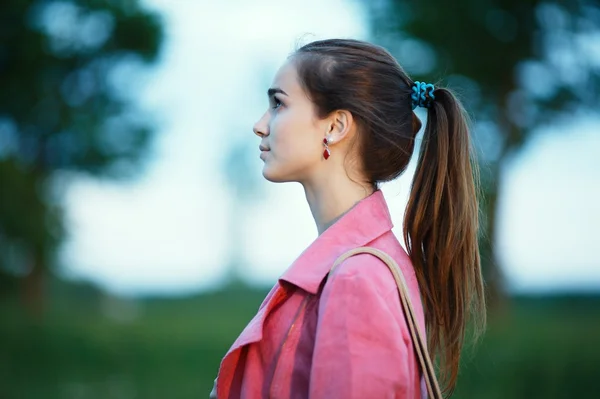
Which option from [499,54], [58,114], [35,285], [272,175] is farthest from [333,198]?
[35,285]

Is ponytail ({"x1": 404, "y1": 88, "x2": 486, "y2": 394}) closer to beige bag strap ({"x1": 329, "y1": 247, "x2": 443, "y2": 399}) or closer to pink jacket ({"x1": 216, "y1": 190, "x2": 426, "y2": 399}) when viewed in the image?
pink jacket ({"x1": 216, "y1": 190, "x2": 426, "y2": 399})

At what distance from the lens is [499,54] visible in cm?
1273

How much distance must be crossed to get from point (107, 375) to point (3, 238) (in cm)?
823

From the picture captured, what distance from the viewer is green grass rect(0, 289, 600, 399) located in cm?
744

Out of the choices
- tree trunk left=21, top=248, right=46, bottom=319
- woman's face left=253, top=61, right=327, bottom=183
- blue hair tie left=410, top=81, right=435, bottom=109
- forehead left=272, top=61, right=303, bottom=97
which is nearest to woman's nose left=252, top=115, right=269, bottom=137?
woman's face left=253, top=61, right=327, bottom=183

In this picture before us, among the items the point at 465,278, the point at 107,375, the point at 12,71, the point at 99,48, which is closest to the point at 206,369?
the point at 107,375

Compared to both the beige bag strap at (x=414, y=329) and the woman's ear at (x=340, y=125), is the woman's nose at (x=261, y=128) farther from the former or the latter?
the beige bag strap at (x=414, y=329)

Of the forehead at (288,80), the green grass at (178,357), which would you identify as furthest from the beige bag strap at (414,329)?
the green grass at (178,357)

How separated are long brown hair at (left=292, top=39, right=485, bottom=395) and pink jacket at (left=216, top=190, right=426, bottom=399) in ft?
0.40

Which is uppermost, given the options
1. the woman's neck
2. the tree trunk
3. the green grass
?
the woman's neck

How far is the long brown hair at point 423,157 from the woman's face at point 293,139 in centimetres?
4

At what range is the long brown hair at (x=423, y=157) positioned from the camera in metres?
2.20

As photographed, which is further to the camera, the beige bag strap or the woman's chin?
the woman's chin

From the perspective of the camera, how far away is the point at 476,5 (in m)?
12.2
